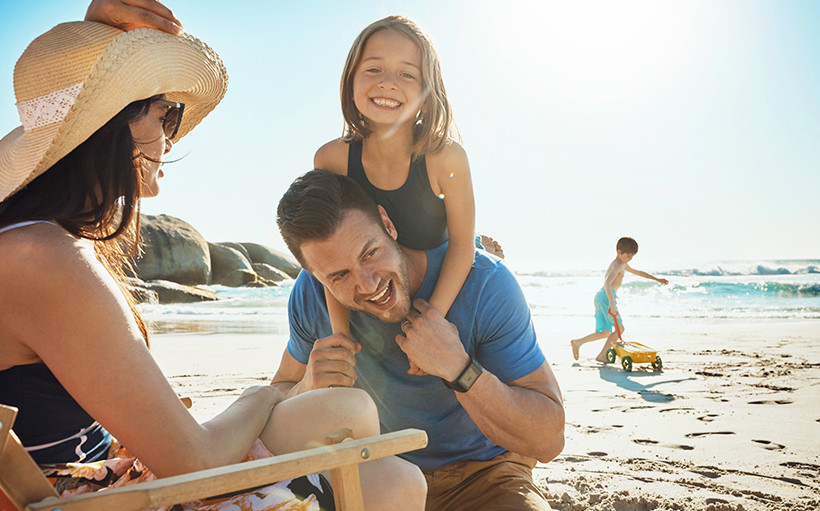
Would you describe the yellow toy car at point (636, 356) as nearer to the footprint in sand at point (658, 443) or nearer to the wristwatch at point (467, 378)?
the footprint in sand at point (658, 443)

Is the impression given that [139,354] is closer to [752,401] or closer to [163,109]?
[163,109]

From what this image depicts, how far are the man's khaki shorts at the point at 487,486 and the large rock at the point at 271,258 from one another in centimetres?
3074

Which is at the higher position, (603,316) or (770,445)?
(603,316)

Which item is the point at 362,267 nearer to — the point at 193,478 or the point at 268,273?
the point at 193,478

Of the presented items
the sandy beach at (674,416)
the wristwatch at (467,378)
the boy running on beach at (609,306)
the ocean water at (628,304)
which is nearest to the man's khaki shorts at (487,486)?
the wristwatch at (467,378)

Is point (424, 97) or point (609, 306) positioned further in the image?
point (609, 306)

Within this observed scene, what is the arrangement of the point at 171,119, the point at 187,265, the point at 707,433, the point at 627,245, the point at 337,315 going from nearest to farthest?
the point at 171,119 < the point at 337,315 < the point at 707,433 < the point at 627,245 < the point at 187,265

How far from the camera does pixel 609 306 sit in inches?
356

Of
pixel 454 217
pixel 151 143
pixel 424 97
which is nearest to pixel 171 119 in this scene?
pixel 151 143

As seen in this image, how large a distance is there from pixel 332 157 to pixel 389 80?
0.60 meters

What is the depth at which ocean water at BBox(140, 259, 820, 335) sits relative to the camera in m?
14.1

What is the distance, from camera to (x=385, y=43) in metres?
3.70

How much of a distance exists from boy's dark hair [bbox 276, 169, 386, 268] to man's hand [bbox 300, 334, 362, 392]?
1.75 feet

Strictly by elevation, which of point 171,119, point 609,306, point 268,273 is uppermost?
point 171,119
